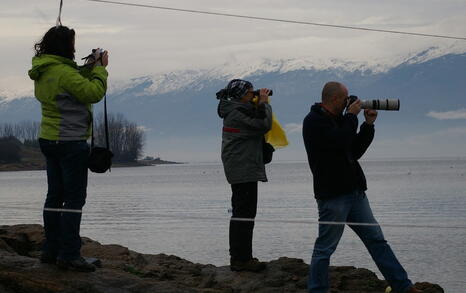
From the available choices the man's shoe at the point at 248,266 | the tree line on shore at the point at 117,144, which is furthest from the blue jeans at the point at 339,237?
the tree line on shore at the point at 117,144

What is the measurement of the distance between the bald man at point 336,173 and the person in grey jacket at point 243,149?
3.92 feet

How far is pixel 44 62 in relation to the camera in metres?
7.25

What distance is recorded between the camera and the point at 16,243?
984cm

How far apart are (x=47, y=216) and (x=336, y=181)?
250 centimetres

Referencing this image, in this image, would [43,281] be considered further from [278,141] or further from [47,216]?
[278,141]

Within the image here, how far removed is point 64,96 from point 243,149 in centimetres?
194

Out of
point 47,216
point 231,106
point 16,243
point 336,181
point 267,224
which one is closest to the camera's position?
Result: point 336,181

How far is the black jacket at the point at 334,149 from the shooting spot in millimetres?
7012

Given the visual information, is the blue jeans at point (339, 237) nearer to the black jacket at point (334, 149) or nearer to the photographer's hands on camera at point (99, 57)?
the black jacket at point (334, 149)

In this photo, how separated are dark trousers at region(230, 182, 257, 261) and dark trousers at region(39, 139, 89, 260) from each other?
169cm

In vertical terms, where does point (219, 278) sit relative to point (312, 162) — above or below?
below

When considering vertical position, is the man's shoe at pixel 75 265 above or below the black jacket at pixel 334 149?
below

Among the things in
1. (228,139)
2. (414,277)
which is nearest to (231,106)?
(228,139)

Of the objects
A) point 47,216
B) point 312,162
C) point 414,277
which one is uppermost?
point 312,162
